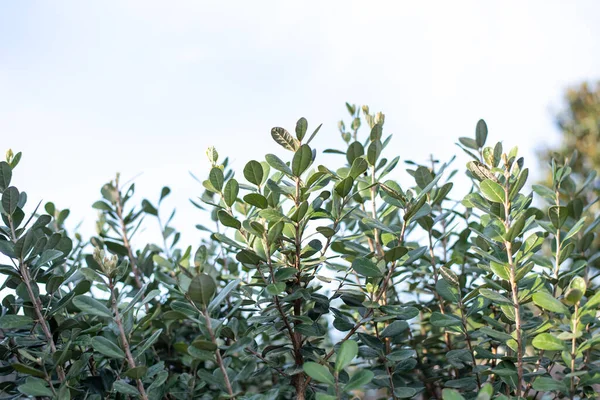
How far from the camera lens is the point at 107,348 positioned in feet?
3.62

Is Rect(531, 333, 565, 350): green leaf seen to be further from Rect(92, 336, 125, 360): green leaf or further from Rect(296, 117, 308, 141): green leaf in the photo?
Rect(92, 336, 125, 360): green leaf

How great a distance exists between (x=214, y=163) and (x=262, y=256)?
0.97ft

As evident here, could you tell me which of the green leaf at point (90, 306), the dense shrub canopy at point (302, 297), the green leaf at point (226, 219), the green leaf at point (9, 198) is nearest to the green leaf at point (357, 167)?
the dense shrub canopy at point (302, 297)

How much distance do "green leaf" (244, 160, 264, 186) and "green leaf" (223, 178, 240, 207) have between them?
0.05 m

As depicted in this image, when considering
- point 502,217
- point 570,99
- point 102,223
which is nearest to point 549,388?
point 502,217

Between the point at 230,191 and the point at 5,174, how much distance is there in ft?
1.79

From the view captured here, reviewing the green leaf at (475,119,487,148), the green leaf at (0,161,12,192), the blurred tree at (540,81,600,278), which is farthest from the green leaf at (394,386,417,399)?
the blurred tree at (540,81,600,278)

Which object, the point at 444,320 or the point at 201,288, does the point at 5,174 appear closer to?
the point at 201,288

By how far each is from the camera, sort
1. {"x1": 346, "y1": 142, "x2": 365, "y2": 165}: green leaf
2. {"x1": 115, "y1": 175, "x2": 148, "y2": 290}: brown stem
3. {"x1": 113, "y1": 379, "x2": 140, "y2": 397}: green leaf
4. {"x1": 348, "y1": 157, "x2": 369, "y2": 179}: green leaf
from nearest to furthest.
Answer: {"x1": 113, "y1": 379, "x2": 140, "y2": 397}: green leaf < {"x1": 348, "y1": 157, "x2": 369, "y2": 179}: green leaf < {"x1": 346, "y1": 142, "x2": 365, "y2": 165}: green leaf < {"x1": 115, "y1": 175, "x2": 148, "y2": 290}: brown stem

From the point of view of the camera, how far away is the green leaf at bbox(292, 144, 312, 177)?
1163 mm

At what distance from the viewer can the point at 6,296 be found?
1.41 m

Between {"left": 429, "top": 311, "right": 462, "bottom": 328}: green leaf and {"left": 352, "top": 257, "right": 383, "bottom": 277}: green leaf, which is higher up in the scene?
{"left": 352, "top": 257, "right": 383, "bottom": 277}: green leaf

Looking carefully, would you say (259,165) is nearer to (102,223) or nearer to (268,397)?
(268,397)

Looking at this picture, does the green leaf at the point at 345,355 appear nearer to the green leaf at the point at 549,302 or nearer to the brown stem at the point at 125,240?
the green leaf at the point at 549,302
